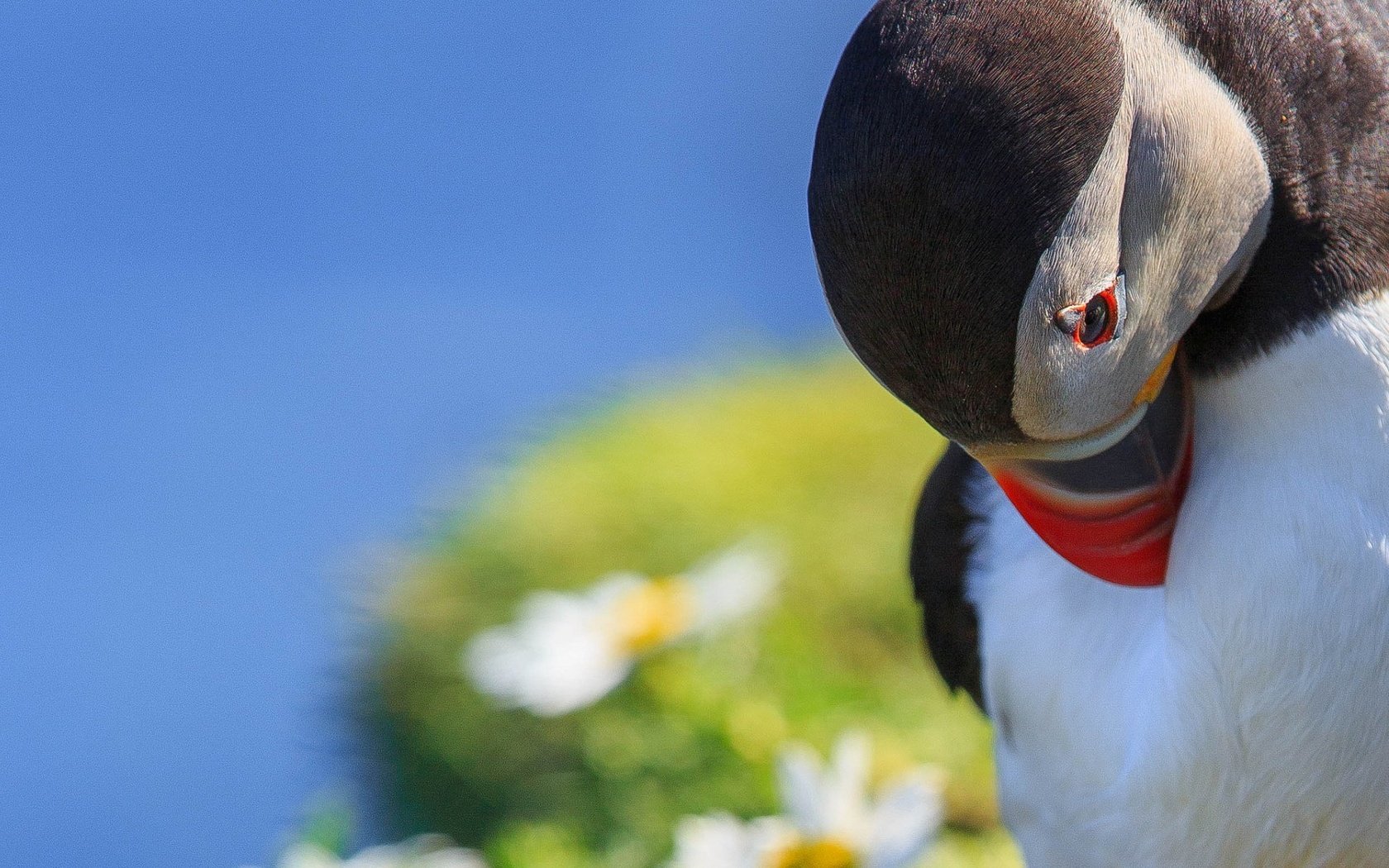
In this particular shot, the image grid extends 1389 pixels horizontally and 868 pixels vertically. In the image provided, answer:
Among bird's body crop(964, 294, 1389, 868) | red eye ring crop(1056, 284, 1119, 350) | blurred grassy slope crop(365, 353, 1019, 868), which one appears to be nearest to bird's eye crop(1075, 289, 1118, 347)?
red eye ring crop(1056, 284, 1119, 350)

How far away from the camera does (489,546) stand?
67.0 inches

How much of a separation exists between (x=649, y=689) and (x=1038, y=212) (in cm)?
79

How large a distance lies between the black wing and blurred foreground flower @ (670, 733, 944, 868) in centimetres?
8

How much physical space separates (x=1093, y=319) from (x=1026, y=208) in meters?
0.06

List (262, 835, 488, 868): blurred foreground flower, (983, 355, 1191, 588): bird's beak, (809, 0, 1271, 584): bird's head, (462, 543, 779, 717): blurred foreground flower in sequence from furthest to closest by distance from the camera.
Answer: (462, 543, 779, 717): blurred foreground flower → (262, 835, 488, 868): blurred foreground flower → (983, 355, 1191, 588): bird's beak → (809, 0, 1271, 584): bird's head

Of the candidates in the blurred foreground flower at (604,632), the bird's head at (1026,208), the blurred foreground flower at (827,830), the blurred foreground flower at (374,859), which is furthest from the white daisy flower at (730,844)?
the bird's head at (1026,208)

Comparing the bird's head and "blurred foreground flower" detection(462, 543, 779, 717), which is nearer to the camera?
the bird's head

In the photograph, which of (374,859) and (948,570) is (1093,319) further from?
(374,859)

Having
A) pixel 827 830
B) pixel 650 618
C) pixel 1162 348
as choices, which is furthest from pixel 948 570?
pixel 650 618

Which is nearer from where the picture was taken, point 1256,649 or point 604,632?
point 1256,649

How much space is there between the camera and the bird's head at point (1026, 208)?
0.53m

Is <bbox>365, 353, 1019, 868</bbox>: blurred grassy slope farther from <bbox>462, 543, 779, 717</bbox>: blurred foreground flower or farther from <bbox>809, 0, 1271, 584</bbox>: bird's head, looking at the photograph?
<bbox>809, 0, 1271, 584</bbox>: bird's head

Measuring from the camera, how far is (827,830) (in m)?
0.92

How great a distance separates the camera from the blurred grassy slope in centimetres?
123
